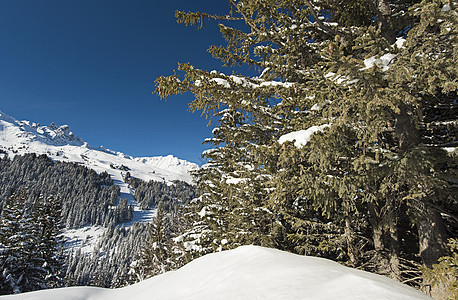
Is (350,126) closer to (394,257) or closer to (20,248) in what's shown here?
(394,257)

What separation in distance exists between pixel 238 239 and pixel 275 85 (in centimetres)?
644

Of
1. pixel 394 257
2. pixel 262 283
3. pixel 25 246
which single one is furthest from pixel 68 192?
pixel 262 283

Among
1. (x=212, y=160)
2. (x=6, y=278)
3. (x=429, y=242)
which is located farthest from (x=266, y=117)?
(x=6, y=278)

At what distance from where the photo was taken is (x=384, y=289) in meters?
2.16

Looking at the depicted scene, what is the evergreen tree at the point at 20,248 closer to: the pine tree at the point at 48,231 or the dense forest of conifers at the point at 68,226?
the dense forest of conifers at the point at 68,226

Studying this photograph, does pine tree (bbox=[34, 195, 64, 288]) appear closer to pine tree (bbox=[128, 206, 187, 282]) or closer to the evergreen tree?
the evergreen tree

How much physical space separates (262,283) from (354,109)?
3313mm

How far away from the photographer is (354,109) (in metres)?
3.94

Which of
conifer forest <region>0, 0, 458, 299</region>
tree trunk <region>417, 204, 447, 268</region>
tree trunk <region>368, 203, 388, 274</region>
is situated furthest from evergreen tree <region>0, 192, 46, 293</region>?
tree trunk <region>417, 204, 447, 268</region>

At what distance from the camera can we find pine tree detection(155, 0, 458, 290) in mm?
3451

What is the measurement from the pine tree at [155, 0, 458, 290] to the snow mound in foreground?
176 cm

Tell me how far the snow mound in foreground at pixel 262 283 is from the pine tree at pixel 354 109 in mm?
1762

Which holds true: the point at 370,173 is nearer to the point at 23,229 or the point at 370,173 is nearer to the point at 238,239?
the point at 238,239

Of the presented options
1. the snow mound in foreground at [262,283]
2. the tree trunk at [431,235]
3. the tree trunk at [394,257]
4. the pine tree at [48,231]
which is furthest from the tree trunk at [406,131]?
the pine tree at [48,231]
